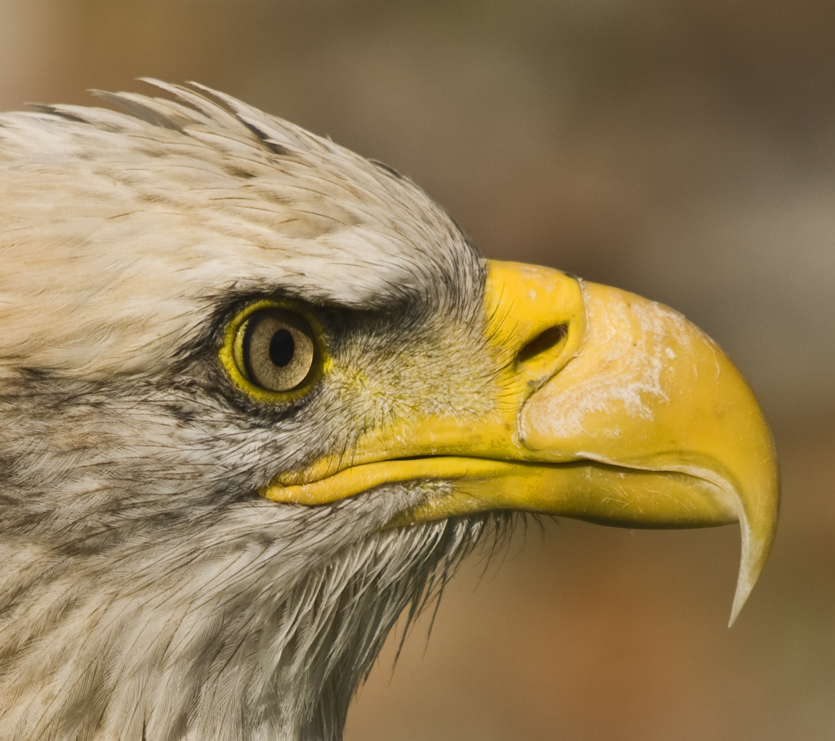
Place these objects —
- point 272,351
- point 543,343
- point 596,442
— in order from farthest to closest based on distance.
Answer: point 543,343 → point 596,442 → point 272,351

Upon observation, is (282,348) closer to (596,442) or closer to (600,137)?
(596,442)

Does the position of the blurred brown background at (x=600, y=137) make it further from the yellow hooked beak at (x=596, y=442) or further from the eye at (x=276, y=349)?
the eye at (x=276, y=349)

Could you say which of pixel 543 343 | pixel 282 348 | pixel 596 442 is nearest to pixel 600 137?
pixel 543 343

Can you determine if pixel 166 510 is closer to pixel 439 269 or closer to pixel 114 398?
pixel 114 398

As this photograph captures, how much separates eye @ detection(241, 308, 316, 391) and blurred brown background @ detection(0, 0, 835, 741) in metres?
4.90

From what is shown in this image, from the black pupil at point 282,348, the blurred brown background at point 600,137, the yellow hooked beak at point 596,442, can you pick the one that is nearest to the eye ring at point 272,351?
the black pupil at point 282,348

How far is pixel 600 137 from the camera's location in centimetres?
736

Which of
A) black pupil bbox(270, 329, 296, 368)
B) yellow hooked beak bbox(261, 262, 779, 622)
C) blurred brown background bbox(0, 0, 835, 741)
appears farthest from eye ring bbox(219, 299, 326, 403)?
blurred brown background bbox(0, 0, 835, 741)

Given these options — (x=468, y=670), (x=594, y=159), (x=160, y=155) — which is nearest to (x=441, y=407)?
(x=160, y=155)

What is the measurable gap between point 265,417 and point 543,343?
0.61 meters

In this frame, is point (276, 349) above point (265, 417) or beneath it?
above

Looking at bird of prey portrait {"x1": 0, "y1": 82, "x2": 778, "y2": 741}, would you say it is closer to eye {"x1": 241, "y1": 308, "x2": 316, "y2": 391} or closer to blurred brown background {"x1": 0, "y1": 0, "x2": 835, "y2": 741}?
eye {"x1": 241, "y1": 308, "x2": 316, "y2": 391}

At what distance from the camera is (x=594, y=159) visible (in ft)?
23.9

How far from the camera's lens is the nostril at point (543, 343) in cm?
190
